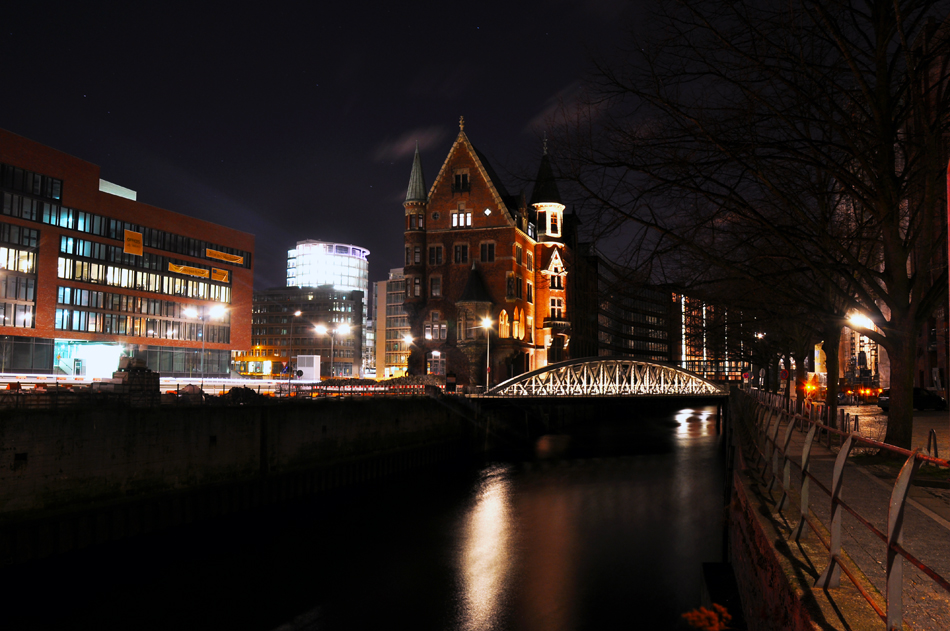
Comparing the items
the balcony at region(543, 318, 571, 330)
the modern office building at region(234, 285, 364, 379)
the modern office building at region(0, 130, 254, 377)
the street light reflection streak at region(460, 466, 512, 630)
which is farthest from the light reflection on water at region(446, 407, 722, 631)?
the modern office building at region(234, 285, 364, 379)

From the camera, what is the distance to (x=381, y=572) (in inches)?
891

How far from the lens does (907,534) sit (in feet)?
27.5

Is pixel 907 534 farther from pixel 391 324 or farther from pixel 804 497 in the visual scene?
pixel 391 324

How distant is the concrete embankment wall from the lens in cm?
2166

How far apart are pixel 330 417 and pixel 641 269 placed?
2661 cm

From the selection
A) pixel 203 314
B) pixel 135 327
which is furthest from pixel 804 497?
pixel 203 314

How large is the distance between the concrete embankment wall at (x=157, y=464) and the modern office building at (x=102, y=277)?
160ft

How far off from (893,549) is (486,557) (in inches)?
846

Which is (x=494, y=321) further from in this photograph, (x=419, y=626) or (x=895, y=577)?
(x=895, y=577)

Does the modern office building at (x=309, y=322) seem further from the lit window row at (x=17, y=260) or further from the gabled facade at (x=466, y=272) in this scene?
the gabled facade at (x=466, y=272)

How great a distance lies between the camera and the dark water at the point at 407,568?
1847cm

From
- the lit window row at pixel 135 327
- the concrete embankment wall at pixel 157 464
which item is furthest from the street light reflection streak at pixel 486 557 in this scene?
the lit window row at pixel 135 327

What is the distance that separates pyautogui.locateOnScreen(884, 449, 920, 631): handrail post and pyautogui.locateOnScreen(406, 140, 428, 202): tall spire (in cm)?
7469

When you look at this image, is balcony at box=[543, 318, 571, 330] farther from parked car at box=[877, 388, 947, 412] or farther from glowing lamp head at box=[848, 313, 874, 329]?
glowing lamp head at box=[848, 313, 874, 329]
